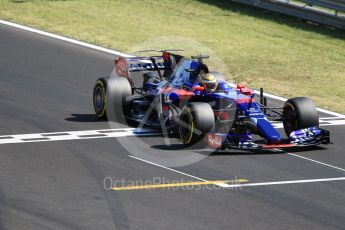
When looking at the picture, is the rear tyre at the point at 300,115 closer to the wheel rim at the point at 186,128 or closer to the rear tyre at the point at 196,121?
the rear tyre at the point at 196,121

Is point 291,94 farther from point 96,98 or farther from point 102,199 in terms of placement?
point 102,199

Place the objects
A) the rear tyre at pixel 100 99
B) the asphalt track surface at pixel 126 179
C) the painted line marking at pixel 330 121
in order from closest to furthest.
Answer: the asphalt track surface at pixel 126 179 < the rear tyre at pixel 100 99 < the painted line marking at pixel 330 121

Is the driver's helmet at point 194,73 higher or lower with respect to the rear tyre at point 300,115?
higher

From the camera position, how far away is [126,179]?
49.3ft

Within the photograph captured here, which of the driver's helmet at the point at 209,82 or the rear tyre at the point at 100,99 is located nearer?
the driver's helmet at the point at 209,82

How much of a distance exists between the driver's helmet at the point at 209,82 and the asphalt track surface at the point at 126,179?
1.43 metres

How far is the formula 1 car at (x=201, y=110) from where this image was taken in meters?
16.9

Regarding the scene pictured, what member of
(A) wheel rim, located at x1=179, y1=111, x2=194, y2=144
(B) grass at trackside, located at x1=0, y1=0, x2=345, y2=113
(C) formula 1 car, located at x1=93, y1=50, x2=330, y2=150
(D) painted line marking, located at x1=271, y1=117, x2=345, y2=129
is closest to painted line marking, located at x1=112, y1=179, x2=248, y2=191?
(C) formula 1 car, located at x1=93, y1=50, x2=330, y2=150

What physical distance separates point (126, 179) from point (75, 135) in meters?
3.08

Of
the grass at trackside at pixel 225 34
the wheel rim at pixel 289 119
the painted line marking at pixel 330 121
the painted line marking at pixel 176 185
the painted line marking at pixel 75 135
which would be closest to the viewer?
the painted line marking at pixel 176 185

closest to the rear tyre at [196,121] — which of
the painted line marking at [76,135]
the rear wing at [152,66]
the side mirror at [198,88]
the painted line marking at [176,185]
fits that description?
the side mirror at [198,88]

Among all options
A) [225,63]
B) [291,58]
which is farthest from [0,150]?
[291,58]

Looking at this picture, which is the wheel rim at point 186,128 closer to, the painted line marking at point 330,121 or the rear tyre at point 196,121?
the rear tyre at point 196,121

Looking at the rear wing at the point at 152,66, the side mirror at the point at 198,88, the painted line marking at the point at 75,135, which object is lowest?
the painted line marking at the point at 75,135
